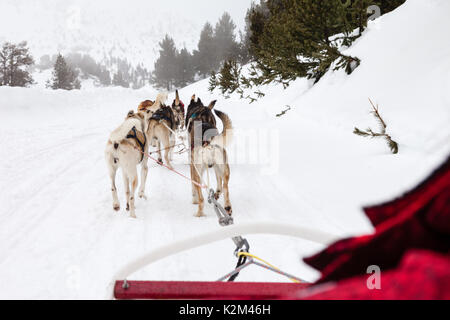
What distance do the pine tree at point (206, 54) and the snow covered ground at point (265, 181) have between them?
39698 mm

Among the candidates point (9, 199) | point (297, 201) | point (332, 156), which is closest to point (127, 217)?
point (9, 199)

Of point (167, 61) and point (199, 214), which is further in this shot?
point (167, 61)

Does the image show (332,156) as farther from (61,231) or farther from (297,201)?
(61,231)

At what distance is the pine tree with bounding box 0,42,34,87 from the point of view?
69.5 feet

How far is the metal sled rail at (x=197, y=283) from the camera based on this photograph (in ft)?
2.75

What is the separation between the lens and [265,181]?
4.21 m

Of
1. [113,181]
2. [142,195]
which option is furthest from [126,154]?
[142,195]

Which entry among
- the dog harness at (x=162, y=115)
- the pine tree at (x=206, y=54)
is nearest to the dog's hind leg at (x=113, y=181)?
the dog harness at (x=162, y=115)

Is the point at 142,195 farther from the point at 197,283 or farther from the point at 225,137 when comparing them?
the point at 197,283

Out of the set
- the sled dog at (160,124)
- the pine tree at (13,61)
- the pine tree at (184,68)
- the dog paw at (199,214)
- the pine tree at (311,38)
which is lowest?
the dog paw at (199,214)

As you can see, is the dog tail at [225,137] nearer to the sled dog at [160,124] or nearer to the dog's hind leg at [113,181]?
the dog's hind leg at [113,181]

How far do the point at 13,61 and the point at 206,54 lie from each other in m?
28.1

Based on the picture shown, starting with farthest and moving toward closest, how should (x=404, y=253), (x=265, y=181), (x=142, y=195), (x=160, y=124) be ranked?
(x=160, y=124) < (x=265, y=181) < (x=142, y=195) < (x=404, y=253)

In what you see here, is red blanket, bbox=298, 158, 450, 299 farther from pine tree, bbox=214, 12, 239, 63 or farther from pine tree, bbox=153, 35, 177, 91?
pine tree, bbox=153, 35, 177, 91
